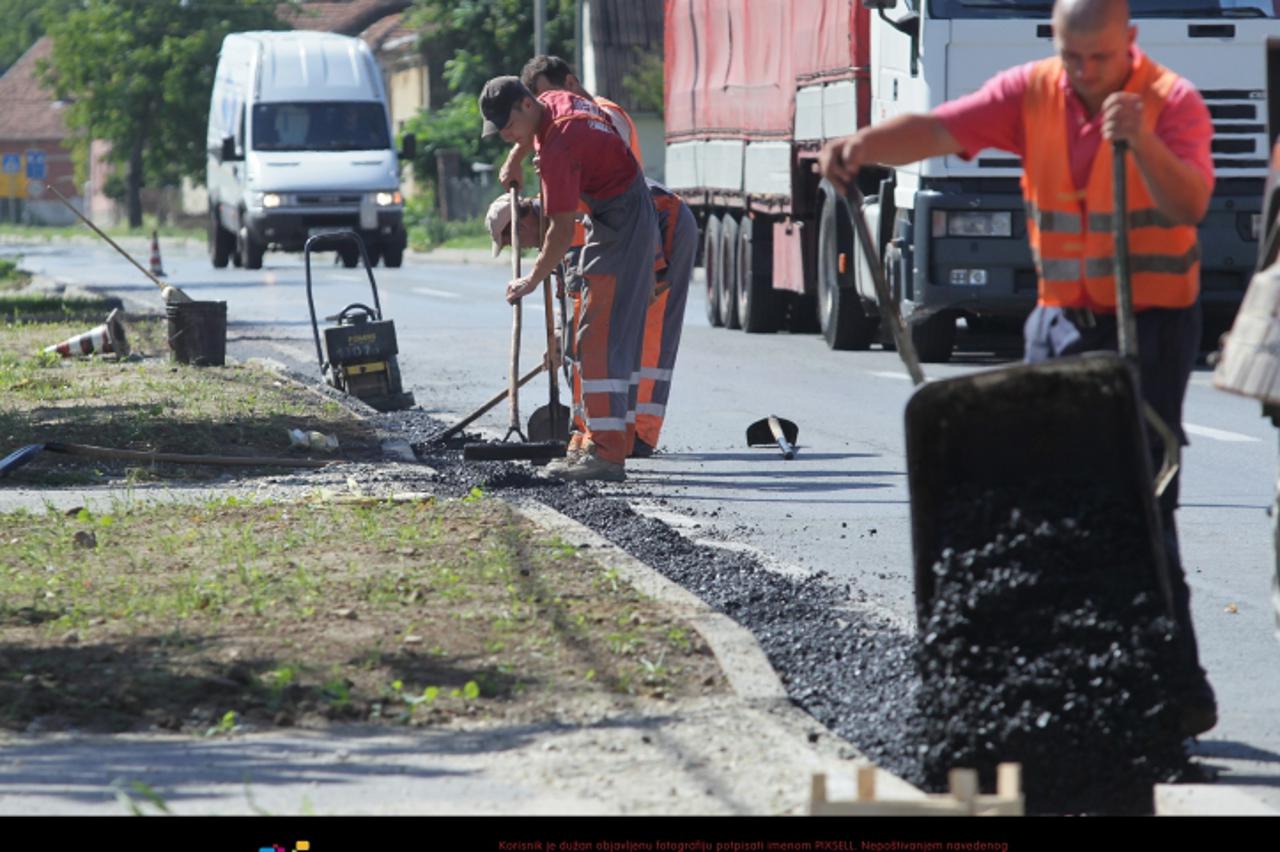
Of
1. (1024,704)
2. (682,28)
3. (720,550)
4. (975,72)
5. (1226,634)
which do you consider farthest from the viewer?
(682,28)

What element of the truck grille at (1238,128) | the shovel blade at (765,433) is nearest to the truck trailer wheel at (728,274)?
the truck grille at (1238,128)

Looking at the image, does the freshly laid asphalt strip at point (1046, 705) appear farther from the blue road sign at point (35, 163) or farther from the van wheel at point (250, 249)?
the blue road sign at point (35, 163)

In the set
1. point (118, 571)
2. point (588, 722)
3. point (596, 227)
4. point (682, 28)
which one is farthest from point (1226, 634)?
point (682, 28)

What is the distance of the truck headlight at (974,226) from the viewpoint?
15594 mm

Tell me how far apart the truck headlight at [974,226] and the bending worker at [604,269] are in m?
5.57

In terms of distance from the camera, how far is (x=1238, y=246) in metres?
15.7

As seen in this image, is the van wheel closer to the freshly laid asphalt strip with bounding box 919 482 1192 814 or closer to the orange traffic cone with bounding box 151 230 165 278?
the orange traffic cone with bounding box 151 230 165 278

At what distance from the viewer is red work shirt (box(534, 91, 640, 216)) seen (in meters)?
9.94

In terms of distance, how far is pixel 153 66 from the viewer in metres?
73.1

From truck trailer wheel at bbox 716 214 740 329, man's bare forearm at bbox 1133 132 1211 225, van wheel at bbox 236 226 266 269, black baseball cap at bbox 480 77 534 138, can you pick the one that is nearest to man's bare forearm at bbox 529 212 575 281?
black baseball cap at bbox 480 77 534 138

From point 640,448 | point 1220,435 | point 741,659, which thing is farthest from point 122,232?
point 741,659

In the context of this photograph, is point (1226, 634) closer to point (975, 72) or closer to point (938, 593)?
point (938, 593)

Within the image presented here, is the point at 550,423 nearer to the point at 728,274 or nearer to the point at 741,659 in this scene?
the point at 741,659

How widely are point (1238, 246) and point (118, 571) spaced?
10179 mm
